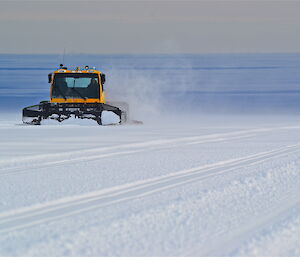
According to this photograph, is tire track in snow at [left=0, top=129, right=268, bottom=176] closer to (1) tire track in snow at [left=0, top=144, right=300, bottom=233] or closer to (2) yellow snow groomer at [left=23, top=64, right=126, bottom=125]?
(1) tire track in snow at [left=0, top=144, right=300, bottom=233]

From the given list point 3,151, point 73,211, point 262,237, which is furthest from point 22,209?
point 3,151

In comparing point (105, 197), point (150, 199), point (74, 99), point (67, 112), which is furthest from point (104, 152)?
point (74, 99)

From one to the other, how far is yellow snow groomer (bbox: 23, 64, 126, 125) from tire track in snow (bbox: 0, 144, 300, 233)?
24.9 ft

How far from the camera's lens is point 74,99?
17281 millimetres

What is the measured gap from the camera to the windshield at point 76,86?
17406 millimetres

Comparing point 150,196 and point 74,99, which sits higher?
point 74,99

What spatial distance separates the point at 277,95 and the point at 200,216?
87.7 feet

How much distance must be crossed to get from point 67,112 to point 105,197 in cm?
979

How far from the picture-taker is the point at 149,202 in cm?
658

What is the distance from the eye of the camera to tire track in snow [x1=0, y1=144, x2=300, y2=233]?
19.4 ft

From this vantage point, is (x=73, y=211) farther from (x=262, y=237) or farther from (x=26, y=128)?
(x=26, y=128)

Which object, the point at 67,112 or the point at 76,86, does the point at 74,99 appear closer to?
the point at 76,86

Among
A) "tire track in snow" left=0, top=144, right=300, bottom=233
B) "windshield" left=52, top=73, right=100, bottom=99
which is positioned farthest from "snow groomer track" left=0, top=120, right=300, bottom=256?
"windshield" left=52, top=73, right=100, bottom=99

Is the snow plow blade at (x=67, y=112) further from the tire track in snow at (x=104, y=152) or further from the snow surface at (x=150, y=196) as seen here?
the tire track in snow at (x=104, y=152)
